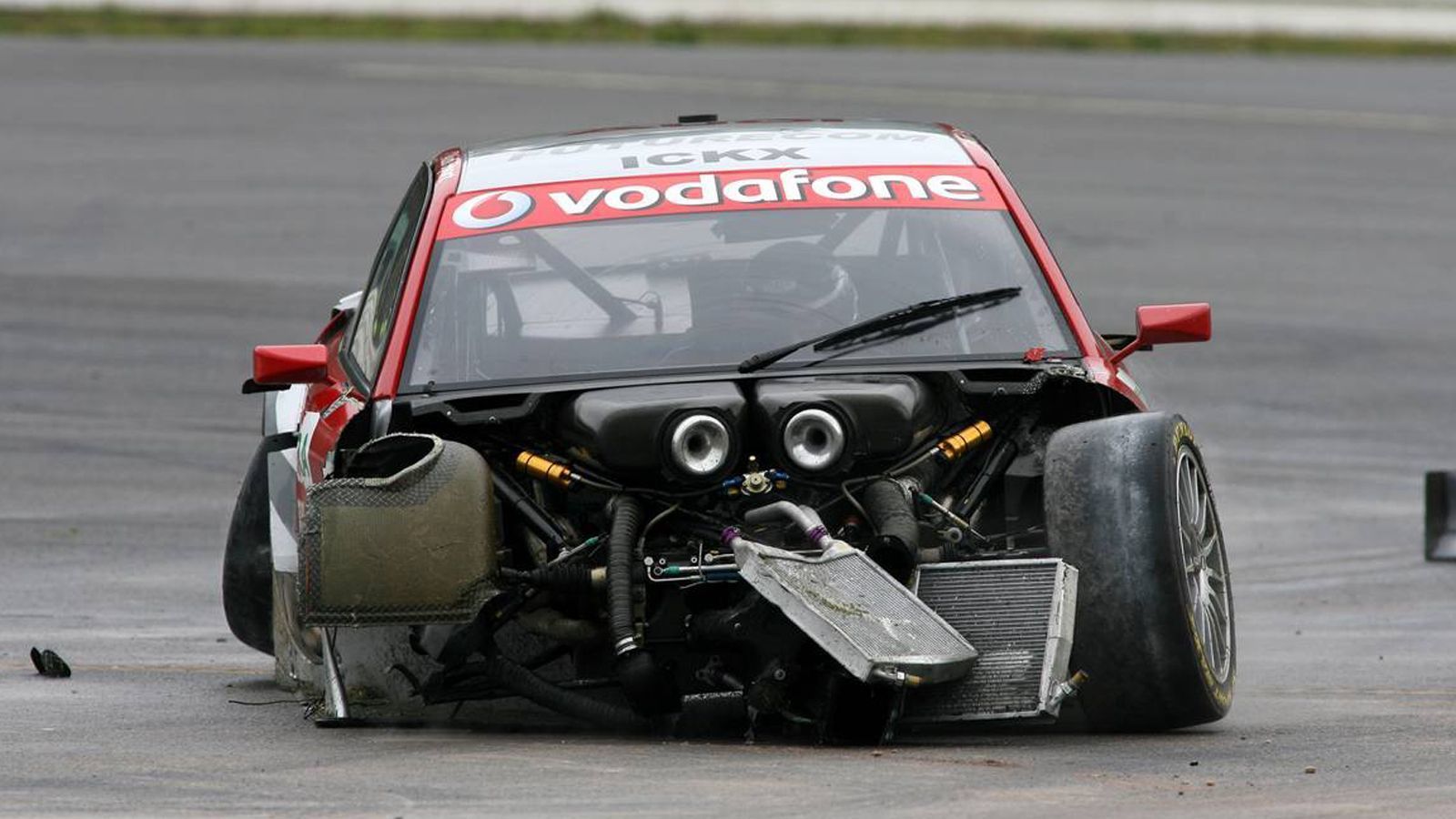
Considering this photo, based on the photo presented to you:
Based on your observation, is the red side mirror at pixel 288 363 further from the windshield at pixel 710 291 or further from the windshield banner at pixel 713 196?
the windshield banner at pixel 713 196

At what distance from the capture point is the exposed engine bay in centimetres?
633

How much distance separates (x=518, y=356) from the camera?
721cm

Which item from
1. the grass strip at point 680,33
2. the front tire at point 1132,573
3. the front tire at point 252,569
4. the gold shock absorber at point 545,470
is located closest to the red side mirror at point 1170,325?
the front tire at point 1132,573

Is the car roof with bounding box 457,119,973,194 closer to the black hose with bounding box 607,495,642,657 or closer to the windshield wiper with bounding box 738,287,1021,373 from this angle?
the windshield wiper with bounding box 738,287,1021,373

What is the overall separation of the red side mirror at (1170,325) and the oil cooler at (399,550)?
74.8 inches

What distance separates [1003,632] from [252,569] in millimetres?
2845

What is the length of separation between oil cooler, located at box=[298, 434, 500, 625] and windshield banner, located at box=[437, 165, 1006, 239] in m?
1.33

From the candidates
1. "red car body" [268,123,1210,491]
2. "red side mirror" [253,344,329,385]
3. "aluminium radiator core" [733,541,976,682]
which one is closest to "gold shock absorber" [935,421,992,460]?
"red car body" [268,123,1210,491]

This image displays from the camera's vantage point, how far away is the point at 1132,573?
6402 mm

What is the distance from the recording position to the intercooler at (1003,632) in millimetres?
6301

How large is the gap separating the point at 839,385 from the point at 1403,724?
1604 millimetres

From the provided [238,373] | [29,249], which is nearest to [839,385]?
[238,373]

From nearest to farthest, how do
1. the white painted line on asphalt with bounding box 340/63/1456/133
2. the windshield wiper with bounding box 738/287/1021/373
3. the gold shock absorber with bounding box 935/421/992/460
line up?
the gold shock absorber with bounding box 935/421/992/460, the windshield wiper with bounding box 738/287/1021/373, the white painted line on asphalt with bounding box 340/63/1456/133

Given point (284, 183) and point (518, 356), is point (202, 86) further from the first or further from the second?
point (518, 356)
